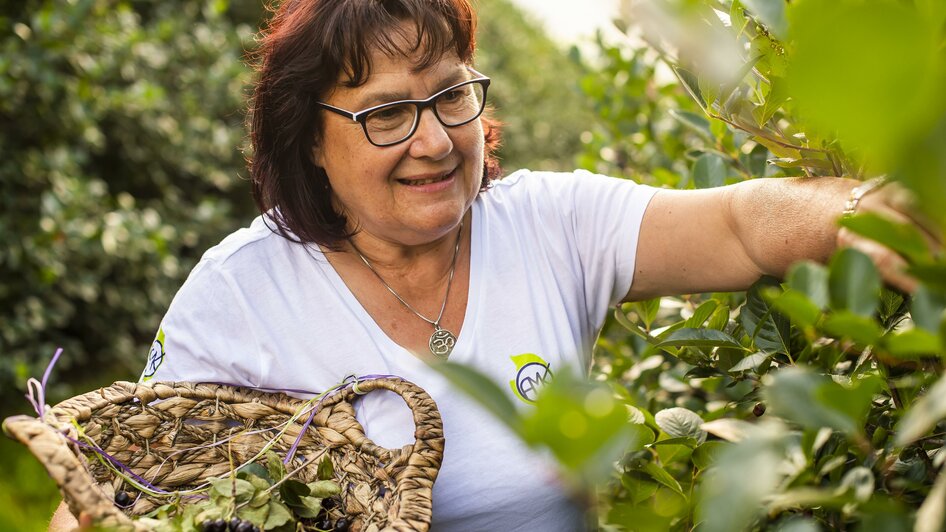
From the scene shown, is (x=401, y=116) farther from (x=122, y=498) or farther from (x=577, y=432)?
(x=577, y=432)

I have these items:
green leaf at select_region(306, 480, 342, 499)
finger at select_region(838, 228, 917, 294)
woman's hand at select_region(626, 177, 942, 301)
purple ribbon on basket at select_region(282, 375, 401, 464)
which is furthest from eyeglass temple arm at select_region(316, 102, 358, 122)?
finger at select_region(838, 228, 917, 294)

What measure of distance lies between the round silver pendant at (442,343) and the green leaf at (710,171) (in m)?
0.63

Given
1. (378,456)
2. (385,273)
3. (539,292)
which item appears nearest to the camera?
(378,456)

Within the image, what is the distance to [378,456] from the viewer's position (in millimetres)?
1622

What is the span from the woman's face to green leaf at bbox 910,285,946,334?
1.32 metres

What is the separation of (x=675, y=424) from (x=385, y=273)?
3.10ft

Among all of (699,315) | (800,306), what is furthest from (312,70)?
(800,306)

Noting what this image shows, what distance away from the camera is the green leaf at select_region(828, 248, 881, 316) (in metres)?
0.68

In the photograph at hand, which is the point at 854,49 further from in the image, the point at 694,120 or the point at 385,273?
the point at 385,273

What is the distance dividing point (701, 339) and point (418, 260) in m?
0.97

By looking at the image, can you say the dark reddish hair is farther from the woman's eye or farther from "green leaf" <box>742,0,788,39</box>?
"green leaf" <box>742,0,788,39</box>

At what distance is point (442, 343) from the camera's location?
193 cm

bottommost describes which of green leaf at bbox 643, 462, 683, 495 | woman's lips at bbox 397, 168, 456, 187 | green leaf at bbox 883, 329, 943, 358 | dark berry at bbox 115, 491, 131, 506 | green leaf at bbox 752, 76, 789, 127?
dark berry at bbox 115, 491, 131, 506

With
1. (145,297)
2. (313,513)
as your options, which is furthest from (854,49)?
(145,297)
